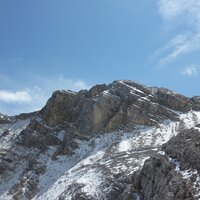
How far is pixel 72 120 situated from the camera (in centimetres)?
8325

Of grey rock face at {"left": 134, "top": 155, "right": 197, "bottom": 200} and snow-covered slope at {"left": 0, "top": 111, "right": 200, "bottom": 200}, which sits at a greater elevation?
snow-covered slope at {"left": 0, "top": 111, "right": 200, "bottom": 200}

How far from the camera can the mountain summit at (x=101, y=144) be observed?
37.8 metres

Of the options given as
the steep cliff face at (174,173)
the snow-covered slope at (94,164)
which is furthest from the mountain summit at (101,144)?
the steep cliff face at (174,173)

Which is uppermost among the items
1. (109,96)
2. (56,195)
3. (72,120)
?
(109,96)

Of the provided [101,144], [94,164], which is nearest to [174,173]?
[94,164]

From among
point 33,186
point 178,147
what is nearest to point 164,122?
point 33,186

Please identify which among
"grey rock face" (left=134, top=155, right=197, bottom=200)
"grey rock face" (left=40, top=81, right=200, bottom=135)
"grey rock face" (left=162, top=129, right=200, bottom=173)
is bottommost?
"grey rock face" (left=134, top=155, right=197, bottom=200)

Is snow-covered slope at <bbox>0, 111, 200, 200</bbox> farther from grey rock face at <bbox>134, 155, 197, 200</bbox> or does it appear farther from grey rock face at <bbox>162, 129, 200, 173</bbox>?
grey rock face at <bbox>162, 129, 200, 173</bbox>

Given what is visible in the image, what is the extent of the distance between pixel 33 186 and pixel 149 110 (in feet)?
83.1

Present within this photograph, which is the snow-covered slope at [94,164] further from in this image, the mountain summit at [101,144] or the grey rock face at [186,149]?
the grey rock face at [186,149]

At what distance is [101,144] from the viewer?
6856 cm

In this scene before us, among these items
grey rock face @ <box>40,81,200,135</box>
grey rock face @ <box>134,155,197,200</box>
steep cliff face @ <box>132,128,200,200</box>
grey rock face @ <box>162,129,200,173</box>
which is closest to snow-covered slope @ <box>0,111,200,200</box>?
grey rock face @ <box>40,81,200,135</box>

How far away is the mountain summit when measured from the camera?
37.8 meters

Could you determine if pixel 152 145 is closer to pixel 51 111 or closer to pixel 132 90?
pixel 132 90
